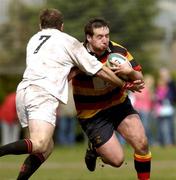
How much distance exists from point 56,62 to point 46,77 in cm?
21

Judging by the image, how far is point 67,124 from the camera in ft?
70.7

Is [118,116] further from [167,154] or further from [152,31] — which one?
[152,31]

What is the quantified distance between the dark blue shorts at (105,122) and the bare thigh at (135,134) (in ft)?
0.34

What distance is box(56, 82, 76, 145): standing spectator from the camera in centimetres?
2144

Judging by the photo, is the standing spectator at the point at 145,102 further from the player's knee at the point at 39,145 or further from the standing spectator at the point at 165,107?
the player's knee at the point at 39,145

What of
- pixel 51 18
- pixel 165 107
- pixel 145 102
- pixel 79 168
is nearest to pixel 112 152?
pixel 51 18

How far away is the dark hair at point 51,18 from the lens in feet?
32.1

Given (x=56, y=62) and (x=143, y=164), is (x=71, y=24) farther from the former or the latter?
(x=56, y=62)

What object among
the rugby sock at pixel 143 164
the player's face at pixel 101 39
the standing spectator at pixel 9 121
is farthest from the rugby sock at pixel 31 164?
the standing spectator at pixel 9 121

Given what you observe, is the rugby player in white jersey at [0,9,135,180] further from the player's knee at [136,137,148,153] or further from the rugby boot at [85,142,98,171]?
the rugby boot at [85,142,98,171]

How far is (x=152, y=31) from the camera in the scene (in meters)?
23.5

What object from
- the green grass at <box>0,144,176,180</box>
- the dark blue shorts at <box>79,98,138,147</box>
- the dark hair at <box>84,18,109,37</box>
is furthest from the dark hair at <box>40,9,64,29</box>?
the green grass at <box>0,144,176,180</box>

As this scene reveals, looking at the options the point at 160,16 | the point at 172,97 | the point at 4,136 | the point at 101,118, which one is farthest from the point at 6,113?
the point at 101,118

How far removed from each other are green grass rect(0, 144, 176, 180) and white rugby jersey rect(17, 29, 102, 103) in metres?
3.07
